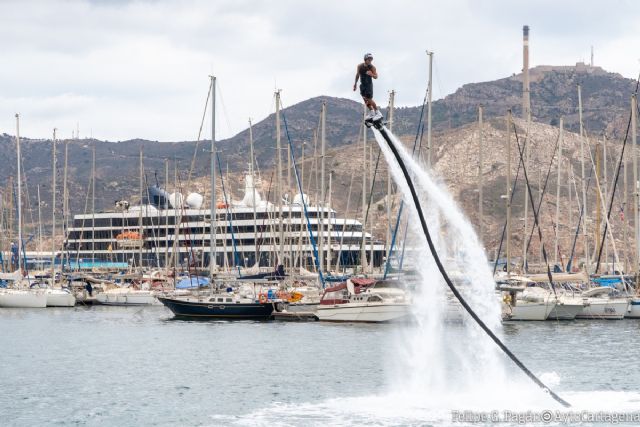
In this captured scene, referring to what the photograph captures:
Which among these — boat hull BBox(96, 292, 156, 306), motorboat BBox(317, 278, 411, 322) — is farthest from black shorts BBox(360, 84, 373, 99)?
boat hull BBox(96, 292, 156, 306)

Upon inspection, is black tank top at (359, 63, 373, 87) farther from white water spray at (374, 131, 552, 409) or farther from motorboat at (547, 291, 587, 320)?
motorboat at (547, 291, 587, 320)

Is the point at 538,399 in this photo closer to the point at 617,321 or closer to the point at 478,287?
the point at 478,287

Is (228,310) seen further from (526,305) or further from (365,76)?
(365,76)

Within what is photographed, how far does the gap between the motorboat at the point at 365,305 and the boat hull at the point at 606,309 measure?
16082 millimetres

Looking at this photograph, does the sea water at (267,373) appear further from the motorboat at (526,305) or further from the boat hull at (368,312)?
the motorboat at (526,305)

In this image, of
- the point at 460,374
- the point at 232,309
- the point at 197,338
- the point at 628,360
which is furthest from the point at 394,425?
the point at 232,309

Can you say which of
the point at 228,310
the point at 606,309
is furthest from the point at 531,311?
the point at 228,310

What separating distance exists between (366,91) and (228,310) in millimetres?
64582

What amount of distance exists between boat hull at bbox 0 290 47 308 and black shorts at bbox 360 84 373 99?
9669cm

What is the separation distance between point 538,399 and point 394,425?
24.4 feet

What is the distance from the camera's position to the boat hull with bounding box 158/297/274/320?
8969cm

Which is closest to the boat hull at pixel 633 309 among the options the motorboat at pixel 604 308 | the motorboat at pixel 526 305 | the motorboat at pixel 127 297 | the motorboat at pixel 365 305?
the motorboat at pixel 604 308

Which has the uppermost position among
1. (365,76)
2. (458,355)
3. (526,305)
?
(365,76)

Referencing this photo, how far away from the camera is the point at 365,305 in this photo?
8294 centimetres
